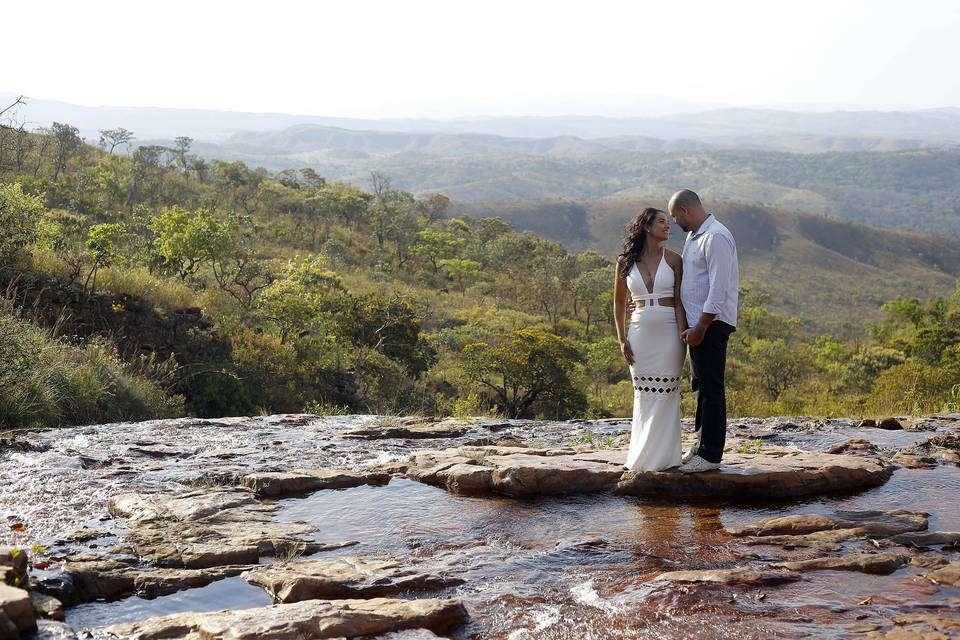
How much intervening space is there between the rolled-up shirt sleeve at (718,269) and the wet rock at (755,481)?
140cm

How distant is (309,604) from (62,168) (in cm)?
4567

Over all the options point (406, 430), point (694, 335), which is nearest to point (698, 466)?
point (694, 335)

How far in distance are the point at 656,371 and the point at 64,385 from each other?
24.1ft

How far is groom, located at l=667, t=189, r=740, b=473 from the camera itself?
6.53 metres

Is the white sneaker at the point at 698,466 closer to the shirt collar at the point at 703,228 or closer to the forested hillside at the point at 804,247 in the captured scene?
the shirt collar at the point at 703,228

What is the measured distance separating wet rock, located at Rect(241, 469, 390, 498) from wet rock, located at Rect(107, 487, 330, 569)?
Result: 255mm

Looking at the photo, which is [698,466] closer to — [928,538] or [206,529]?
[928,538]

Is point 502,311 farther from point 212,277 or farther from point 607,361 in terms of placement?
point 212,277

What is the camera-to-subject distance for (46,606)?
4359mm

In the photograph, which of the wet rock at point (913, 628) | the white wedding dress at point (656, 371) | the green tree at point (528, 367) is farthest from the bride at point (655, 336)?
the green tree at point (528, 367)

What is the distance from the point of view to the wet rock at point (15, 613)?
151 inches

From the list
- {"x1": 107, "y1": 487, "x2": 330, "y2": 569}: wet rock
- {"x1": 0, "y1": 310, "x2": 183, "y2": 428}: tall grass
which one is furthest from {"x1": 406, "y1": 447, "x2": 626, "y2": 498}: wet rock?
{"x1": 0, "y1": 310, "x2": 183, "y2": 428}: tall grass

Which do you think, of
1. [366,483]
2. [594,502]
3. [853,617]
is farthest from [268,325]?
[853,617]

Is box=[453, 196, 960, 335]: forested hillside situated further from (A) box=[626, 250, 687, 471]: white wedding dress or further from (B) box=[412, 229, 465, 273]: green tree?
(A) box=[626, 250, 687, 471]: white wedding dress
